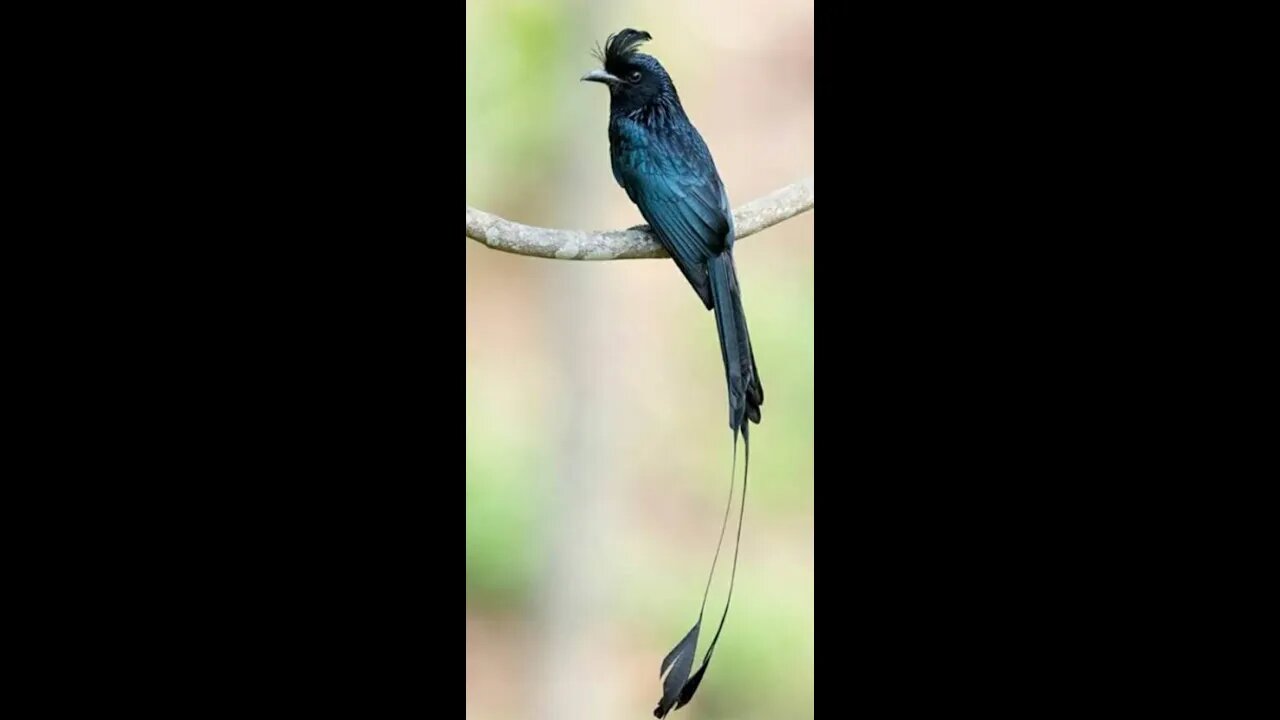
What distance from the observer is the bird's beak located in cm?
235

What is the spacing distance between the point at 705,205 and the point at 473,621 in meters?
0.94

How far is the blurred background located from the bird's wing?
2.2 inches

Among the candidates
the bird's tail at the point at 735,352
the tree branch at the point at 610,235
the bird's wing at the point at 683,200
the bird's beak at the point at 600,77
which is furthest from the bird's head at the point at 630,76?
the bird's tail at the point at 735,352

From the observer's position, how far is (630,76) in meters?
2.35

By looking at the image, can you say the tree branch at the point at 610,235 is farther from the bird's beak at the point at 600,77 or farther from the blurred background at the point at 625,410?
the bird's beak at the point at 600,77

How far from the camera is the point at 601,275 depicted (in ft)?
7.71

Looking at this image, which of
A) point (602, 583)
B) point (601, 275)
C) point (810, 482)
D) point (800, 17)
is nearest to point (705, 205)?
point (601, 275)

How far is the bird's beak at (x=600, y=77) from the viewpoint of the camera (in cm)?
235

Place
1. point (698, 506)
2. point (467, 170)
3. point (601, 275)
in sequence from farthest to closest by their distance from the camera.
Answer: point (601, 275) < point (698, 506) < point (467, 170)

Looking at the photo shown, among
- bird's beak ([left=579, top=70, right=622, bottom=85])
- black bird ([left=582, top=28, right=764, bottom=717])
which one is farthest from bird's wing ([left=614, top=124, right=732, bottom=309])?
bird's beak ([left=579, top=70, right=622, bottom=85])

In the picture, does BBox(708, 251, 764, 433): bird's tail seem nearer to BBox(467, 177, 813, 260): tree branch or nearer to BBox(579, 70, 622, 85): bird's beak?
BBox(467, 177, 813, 260): tree branch

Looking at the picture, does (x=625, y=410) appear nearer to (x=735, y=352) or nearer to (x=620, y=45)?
(x=735, y=352)

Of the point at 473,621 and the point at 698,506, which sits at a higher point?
the point at 698,506

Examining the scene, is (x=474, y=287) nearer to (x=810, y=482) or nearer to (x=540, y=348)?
(x=540, y=348)
